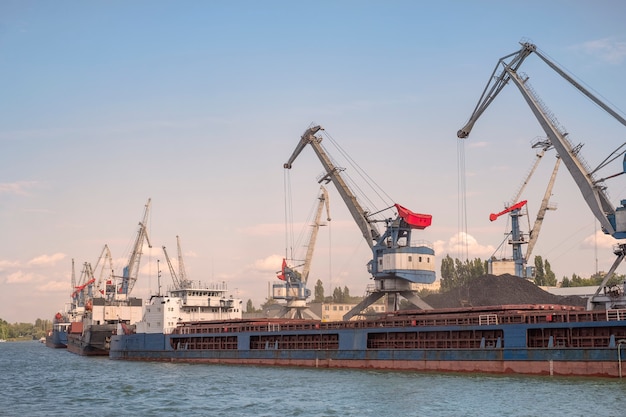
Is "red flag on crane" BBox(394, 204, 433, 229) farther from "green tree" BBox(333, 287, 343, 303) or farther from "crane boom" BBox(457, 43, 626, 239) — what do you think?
"green tree" BBox(333, 287, 343, 303)

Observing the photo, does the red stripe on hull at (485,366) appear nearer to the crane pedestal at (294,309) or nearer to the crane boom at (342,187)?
the crane boom at (342,187)

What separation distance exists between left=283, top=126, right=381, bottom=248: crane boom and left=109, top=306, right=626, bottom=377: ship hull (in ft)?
51.9

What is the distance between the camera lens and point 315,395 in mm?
40562

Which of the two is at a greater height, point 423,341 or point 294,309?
point 294,309

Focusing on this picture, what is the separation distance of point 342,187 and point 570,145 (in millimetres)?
27712

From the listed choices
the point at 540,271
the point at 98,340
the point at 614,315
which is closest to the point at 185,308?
the point at 98,340

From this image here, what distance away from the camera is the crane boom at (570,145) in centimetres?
5134

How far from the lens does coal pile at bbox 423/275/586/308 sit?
93.2 metres

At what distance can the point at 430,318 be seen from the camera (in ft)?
173

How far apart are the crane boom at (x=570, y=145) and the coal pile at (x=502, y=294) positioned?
121 ft

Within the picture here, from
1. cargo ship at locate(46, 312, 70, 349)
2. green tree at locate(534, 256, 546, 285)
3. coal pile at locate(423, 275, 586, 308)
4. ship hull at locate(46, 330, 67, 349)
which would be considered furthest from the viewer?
green tree at locate(534, 256, 546, 285)

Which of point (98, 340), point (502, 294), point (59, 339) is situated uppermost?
point (502, 294)

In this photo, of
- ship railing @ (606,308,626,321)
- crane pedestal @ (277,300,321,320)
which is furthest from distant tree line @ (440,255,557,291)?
ship railing @ (606,308,626,321)

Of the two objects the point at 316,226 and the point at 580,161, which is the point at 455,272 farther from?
the point at 580,161
